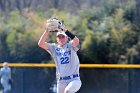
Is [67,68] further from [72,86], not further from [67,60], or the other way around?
[72,86]

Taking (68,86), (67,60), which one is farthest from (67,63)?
(68,86)

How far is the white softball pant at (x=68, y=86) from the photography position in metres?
8.45

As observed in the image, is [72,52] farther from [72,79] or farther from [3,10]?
[3,10]

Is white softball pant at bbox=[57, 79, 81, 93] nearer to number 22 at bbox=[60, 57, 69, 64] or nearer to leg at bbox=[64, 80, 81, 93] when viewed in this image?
leg at bbox=[64, 80, 81, 93]

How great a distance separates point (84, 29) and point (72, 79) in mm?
14219

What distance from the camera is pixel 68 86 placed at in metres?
8.52

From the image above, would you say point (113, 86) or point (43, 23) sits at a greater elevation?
point (43, 23)

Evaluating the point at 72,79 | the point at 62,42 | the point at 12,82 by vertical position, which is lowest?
the point at 12,82

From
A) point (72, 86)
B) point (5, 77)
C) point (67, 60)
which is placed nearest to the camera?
point (72, 86)

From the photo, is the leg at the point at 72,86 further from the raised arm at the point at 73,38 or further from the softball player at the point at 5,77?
the softball player at the point at 5,77

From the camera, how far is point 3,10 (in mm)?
32562

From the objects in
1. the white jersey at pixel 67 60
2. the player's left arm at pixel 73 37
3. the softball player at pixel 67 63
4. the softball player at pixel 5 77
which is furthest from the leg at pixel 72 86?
the softball player at pixel 5 77

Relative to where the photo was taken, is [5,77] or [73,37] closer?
[73,37]

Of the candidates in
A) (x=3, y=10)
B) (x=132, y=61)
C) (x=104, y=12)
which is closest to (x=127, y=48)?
(x=132, y=61)
